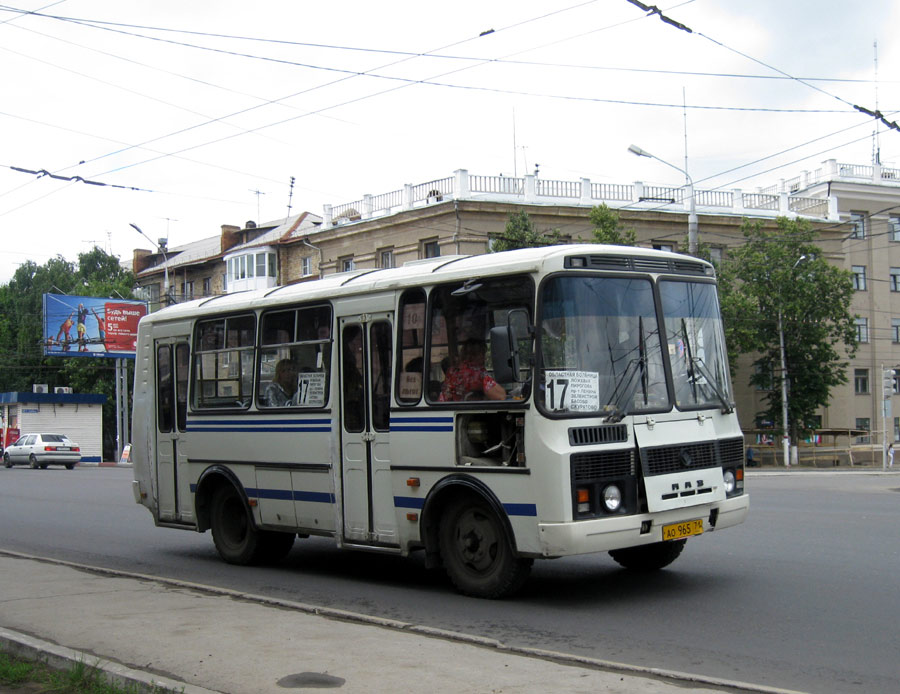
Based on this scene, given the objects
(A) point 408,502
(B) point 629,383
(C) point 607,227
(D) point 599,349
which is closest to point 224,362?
(A) point 408,502

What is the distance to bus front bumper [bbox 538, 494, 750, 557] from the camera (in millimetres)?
8086

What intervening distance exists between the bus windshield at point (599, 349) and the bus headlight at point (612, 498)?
1.95 feet

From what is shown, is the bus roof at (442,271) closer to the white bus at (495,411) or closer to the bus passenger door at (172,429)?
the white bus at (495,411)

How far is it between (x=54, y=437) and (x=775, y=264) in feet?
111

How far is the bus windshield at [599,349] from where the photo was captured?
837 centimetres

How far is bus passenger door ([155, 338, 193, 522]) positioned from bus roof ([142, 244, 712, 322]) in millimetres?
870

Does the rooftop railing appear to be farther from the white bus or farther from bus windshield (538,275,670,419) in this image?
bus windshield (538,275,670,419)

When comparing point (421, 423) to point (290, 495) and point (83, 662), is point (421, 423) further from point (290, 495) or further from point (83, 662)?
point (83, 662)

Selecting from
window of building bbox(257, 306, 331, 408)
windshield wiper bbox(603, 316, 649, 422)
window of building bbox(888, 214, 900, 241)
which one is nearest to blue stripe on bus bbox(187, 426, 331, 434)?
window of building bbox(257, 306, 331, 408)

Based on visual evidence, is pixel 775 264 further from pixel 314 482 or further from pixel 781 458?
pixel 314 482

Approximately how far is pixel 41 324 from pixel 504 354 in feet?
253

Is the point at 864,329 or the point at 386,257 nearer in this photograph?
the point at 386,257

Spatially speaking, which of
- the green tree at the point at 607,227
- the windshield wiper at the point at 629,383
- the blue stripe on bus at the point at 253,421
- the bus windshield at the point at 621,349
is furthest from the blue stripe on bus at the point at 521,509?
the green tree at the point at 607,227

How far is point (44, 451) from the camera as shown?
47.5 metres
